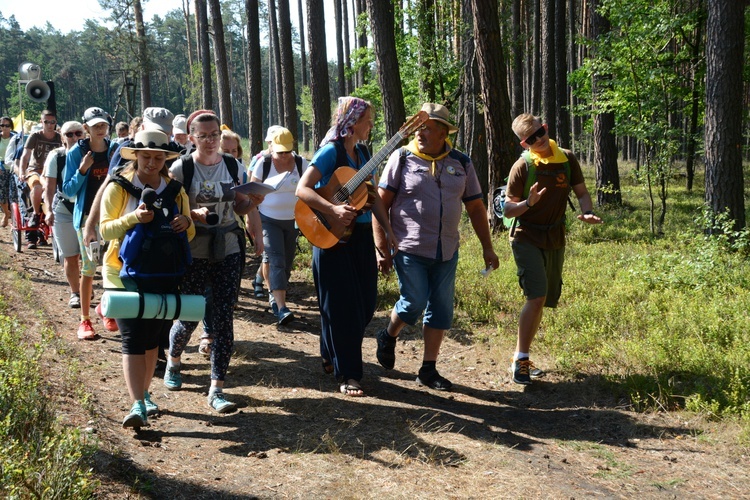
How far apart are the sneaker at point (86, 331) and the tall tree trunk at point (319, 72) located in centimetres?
811

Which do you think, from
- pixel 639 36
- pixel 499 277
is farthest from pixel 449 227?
pixel 639 36

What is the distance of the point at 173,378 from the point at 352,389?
154 cm

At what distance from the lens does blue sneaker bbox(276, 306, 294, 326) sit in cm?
822

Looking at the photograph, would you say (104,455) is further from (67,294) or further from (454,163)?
(67,294)

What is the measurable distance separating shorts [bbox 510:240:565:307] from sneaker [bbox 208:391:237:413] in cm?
259

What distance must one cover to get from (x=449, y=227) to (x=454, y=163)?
1.71 ft

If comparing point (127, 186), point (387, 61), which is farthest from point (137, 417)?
point (387, 61)

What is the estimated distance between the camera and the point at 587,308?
24.7ft

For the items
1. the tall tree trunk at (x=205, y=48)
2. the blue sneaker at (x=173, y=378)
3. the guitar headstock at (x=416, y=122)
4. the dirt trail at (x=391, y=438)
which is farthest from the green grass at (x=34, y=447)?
the tall tree trunk at (x=205, y=48)

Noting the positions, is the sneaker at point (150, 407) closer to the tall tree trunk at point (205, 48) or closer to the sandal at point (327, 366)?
the sandal at point (327, 366)

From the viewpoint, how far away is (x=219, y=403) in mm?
5402

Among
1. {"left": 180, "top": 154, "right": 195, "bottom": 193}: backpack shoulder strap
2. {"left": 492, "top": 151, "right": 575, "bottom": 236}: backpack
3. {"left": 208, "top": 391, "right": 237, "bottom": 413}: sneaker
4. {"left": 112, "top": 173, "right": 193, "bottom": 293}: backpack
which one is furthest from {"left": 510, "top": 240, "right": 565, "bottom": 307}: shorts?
{"left": 112, "top": 173, "right": 193, "bottom": 293}: backpack

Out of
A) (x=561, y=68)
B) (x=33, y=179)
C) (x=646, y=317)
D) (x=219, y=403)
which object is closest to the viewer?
(x=219, y=403)

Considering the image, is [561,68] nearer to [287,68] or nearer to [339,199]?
[287,68]
